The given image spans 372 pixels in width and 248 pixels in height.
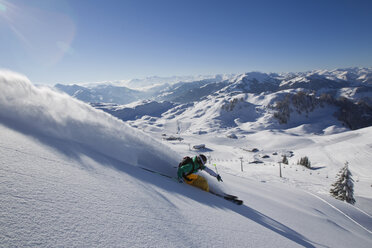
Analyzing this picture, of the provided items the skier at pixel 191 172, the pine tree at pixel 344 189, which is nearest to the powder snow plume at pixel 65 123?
the skier at pixel 191 172

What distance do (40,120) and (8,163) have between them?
1.98 metres

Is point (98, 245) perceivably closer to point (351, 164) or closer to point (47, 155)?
point (47, 155)

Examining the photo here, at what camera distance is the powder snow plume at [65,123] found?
3.59 metres

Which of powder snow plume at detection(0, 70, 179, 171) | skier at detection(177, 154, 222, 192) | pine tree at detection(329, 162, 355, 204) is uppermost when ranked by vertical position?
powder snow plume at detection(0, 70, 179, 171)

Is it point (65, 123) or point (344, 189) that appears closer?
point (65, 123)

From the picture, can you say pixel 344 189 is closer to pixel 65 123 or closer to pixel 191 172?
pixel 191 172

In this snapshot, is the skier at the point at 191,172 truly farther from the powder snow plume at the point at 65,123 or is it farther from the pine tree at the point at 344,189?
the pine tree at the point at 344,189

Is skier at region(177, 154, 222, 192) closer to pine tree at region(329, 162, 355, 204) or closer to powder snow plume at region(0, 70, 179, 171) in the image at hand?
powder snow plume at region(0, 70, 179, 171)

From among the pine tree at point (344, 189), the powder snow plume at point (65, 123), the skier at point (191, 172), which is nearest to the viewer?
the powder snow plume at point (65, 123)

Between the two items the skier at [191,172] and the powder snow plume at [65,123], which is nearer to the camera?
the powder snow plume at [65,123]

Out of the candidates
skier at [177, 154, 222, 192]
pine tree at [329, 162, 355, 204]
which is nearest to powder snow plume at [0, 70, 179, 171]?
skier at [177, 154, 222, 192]

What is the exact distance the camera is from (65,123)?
4.17 m

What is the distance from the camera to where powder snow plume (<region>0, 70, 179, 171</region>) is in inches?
141

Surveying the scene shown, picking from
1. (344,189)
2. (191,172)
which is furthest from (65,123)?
→ (344,189)
